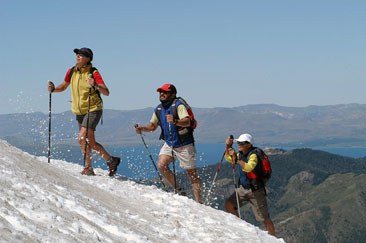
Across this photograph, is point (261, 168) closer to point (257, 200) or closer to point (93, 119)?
point (257, 200)

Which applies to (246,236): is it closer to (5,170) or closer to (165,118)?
(165,118)

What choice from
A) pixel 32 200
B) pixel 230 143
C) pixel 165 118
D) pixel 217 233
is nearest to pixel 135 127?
pixel 165 118

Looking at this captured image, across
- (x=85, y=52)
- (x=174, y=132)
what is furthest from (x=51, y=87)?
(x=174, y=132)

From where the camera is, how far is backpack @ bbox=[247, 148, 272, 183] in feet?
31.3

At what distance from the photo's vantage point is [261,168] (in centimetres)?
970

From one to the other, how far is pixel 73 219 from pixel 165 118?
4959 mm

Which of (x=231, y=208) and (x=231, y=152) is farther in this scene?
(x=231, y=208)

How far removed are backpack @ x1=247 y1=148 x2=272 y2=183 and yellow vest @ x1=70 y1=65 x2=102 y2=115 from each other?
3971mm

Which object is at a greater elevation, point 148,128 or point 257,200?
point 148,128

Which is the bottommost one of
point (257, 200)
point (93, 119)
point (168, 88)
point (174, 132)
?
point (257, 200)

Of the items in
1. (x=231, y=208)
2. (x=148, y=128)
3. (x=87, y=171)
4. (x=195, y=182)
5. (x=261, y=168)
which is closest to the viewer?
(x=261, y=168)

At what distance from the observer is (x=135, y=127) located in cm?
1159

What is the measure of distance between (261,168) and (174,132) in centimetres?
223

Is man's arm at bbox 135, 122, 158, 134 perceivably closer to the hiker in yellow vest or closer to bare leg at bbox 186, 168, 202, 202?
the hiker in yellow vest
